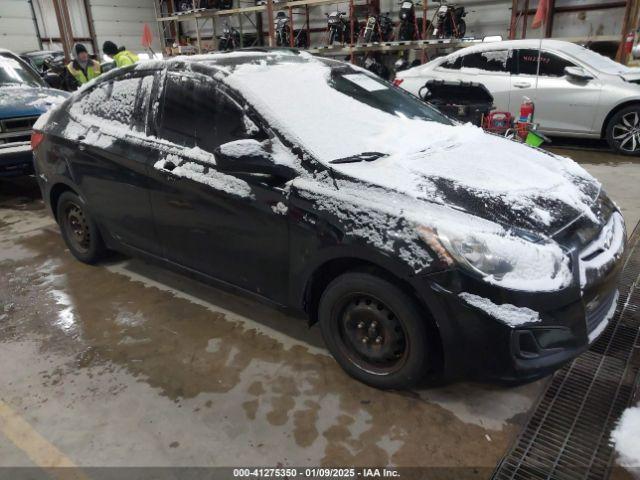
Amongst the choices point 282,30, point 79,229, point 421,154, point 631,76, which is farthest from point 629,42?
point 79,229

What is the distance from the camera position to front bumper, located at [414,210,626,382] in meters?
1.83

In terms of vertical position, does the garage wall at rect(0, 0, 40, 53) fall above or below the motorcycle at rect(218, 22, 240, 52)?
above

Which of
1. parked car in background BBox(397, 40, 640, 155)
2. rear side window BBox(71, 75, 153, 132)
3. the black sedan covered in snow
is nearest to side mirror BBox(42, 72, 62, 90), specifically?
rear side window BBox(71, 75, 153, 132)

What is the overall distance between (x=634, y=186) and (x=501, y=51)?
2972 millimetres

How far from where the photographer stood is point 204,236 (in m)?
2.67

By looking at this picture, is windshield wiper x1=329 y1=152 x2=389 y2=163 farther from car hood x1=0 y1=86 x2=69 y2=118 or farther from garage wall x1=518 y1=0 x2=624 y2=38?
garage wall x1=518 y1=0 x2=624 y2=38

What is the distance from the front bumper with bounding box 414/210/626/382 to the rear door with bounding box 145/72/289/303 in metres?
0.83

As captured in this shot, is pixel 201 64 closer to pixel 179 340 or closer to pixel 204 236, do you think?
pixel 204 236

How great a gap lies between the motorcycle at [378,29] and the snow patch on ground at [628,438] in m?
11.0

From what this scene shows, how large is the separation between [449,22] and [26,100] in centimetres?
877

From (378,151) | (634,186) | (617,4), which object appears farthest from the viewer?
(617,4)

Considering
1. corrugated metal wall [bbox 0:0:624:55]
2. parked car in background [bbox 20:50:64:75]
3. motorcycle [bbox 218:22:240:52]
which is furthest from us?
motorcycle [bbox 218:22:240:52]

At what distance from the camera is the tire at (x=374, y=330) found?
2.03 m

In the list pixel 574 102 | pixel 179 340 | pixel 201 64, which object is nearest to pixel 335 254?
pixel 179 340
